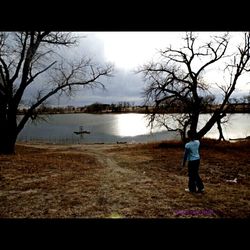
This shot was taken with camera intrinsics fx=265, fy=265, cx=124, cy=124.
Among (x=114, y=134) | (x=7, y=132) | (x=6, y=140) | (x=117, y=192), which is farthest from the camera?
(x=114, y=134)

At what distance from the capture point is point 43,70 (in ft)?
61.1

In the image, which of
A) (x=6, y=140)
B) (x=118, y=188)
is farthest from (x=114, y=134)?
(x=118, y=188)

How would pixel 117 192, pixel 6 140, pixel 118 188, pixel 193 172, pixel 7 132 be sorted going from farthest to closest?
pixel 6 140 < pixel 7 132 < pixel 118 188 < pixel 117 192 < pixel 193 172

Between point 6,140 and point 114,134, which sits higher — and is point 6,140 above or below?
above

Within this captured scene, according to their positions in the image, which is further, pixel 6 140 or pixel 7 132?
pixel 6 140

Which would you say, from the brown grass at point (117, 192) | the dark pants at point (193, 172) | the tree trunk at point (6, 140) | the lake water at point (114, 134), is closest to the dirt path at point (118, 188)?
the brown grass at point (117, 192)

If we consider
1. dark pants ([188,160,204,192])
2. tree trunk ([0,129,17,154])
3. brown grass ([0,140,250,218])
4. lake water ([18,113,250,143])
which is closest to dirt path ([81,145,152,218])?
brown grass ([0,140,250,218])

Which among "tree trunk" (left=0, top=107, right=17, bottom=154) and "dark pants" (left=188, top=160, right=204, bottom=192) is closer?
"dark pants" (left=188, top=160, right=204, bottom=192)

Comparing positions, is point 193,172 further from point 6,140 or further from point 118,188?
point 6,140

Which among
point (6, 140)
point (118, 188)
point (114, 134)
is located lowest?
point (114, 134)

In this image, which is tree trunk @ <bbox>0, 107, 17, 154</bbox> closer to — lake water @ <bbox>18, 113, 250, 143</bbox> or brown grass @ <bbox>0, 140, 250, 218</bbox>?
lake water @ <bbox>18, 113, 250, 143</bbox>

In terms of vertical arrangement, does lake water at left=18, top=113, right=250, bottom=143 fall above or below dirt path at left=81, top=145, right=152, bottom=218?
below
